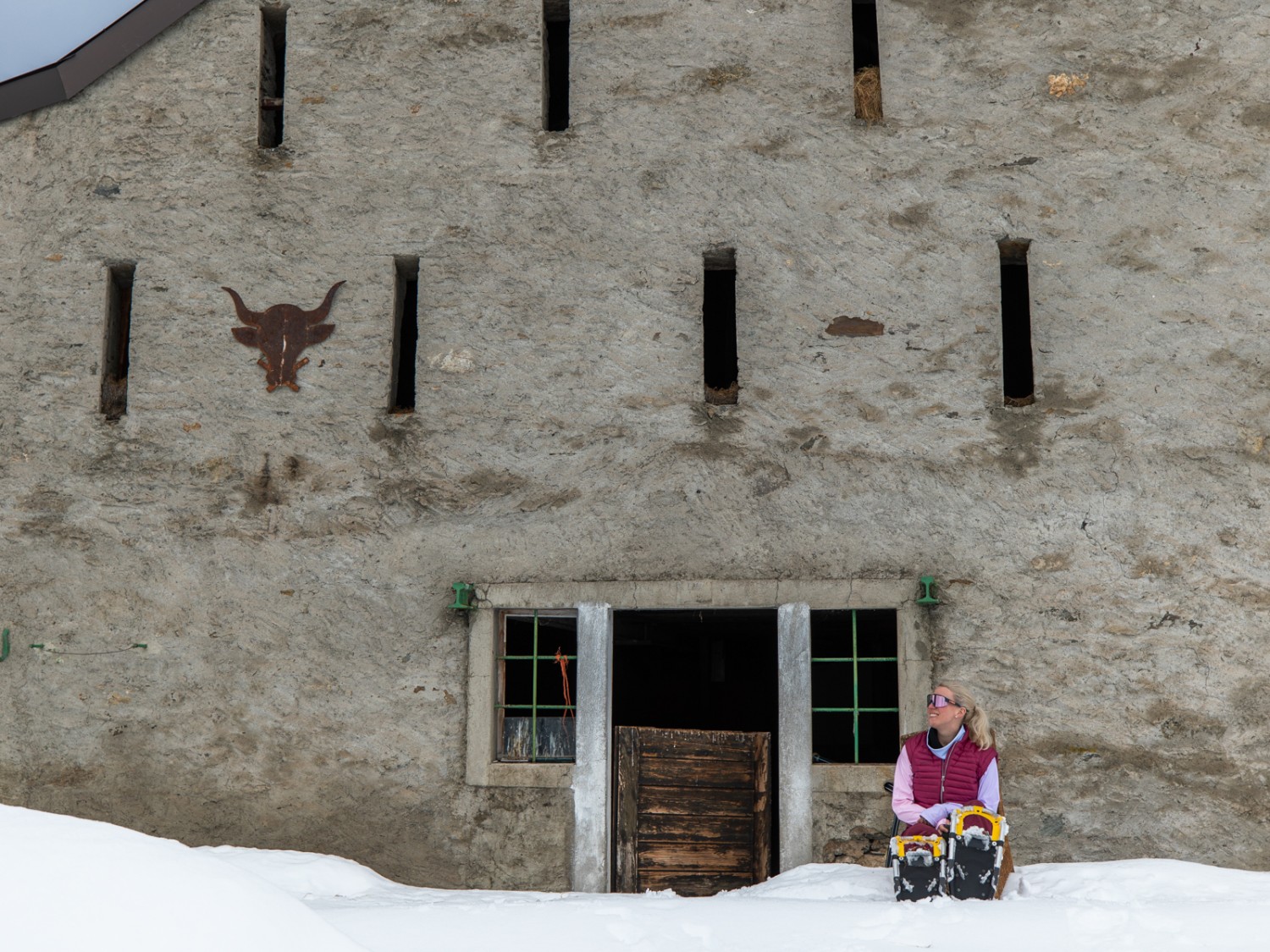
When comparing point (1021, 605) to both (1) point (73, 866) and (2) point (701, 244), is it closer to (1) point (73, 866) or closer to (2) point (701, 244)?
(2) point (701, 244)

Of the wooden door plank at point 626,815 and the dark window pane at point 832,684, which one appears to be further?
the dark window pane at point 832,684

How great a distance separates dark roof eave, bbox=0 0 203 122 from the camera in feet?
27.2

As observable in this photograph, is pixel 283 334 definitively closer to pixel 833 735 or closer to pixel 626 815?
pixel 626 815

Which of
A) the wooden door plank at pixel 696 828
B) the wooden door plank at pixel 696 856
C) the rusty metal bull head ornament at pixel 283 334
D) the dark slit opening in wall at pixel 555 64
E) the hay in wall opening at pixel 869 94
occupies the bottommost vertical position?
the wooden door plank at pixel 696 856

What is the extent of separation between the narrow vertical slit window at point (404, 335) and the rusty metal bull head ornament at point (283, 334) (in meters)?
0.36

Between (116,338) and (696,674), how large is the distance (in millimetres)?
6775

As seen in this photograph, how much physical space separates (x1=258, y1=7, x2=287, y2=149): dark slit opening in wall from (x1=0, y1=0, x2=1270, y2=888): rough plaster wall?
162mm

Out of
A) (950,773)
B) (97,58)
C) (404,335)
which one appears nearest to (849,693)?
(404,335)

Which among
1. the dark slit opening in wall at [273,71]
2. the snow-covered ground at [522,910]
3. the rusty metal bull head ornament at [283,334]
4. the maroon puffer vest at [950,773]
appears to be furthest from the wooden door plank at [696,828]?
the dark slit opening in wall at [273,71]

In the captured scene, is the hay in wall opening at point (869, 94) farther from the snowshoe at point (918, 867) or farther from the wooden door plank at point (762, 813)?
the snowshoe at point (918, 867)

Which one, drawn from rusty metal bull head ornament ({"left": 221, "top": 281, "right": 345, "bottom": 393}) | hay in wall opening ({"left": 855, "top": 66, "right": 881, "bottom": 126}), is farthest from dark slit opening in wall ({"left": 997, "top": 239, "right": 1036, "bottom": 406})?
rusty metal bull head ornament ({"left": 221, "top": 281, "right": 345, "bottom": 393})

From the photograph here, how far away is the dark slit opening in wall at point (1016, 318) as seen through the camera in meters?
7.60

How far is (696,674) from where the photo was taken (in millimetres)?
13219

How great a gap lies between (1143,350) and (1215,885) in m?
2.77
